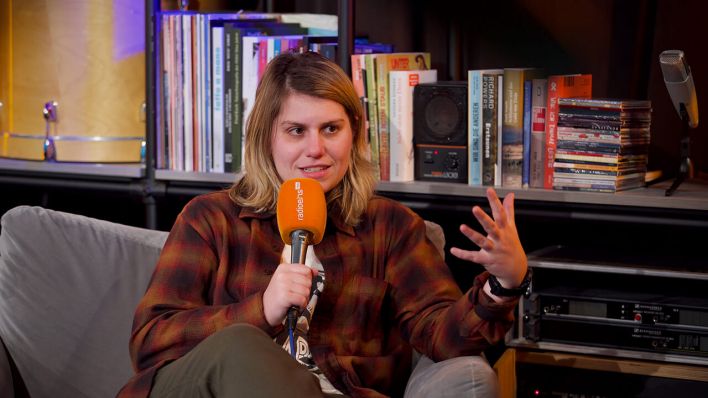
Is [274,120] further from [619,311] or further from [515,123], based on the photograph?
[619,311]

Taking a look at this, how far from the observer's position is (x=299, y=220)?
5.86ft

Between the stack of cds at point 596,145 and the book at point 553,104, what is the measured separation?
0.03m

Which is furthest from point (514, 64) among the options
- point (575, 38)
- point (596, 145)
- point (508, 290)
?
point (508, 290)

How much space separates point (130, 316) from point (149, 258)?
0.49 feet

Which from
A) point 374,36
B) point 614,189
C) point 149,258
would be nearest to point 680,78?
point 614,189

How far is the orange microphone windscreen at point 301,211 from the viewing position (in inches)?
70.5

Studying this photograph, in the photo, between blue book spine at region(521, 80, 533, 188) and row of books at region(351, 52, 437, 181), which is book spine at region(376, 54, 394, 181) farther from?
blue book spine at region(521, 80, 533, 188)

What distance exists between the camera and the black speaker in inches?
103

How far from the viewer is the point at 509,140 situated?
2.55 metres

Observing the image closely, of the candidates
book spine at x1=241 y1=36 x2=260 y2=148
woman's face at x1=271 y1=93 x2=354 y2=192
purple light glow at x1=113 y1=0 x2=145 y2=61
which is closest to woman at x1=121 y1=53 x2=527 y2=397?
woman's face at x1=271 y1=93 x2=354 y2=192

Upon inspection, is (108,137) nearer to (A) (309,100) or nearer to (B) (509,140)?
(A) (309,100)

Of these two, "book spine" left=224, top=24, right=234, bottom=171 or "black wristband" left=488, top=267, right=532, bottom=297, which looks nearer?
"black wristband" left=488, top=267, right=532, bottom=297

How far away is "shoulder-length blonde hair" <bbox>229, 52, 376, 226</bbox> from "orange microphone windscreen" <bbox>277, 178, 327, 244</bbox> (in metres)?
0.32

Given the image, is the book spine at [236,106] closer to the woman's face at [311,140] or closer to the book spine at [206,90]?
the book spine at [206,90]
